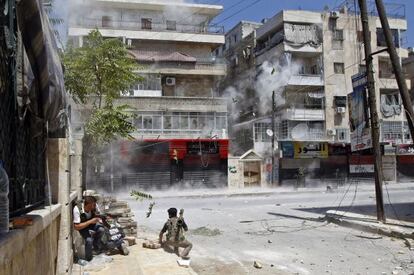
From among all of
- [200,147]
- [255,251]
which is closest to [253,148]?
[200,147]

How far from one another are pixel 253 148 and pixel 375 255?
1275 inches

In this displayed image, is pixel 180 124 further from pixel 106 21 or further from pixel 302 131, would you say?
pixel 106 21

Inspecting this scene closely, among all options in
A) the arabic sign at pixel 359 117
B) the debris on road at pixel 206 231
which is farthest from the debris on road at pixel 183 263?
the arabic sign at pixel 359 117

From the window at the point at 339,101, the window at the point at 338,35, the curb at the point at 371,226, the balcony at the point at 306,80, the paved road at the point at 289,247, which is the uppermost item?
the window at the point at 338,35

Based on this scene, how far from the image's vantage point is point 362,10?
1438 centimetres

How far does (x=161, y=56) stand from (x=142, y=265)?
31.5 meters

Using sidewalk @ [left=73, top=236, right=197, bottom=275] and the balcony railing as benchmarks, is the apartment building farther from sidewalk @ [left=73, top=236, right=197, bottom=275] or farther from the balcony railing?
sidewalk @ [left=73, top=236, right=197, bottom=275]

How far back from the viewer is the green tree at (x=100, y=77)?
12266 millimetres

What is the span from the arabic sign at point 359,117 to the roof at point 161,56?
81.4ft

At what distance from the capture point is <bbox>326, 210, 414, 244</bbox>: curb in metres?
11.6

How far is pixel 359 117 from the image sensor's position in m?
14.8

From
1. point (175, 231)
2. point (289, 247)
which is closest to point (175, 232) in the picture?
point (175, 231)

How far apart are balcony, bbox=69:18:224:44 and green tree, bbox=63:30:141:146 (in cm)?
2590

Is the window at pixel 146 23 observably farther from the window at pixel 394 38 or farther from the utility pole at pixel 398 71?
the utility pole at pixel 398 71
